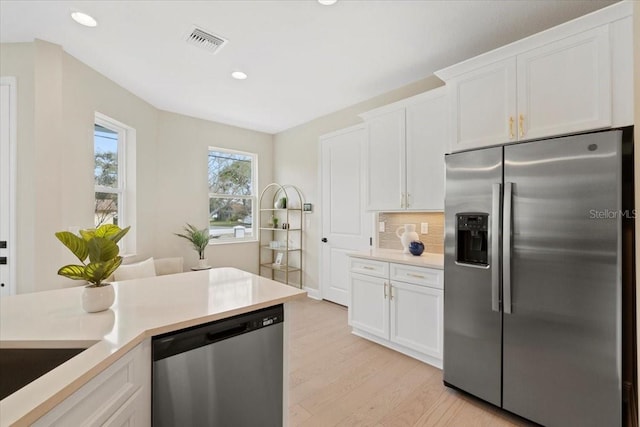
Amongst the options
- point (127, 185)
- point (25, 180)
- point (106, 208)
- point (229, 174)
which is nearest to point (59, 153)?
point (25, 180)

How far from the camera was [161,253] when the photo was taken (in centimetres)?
409

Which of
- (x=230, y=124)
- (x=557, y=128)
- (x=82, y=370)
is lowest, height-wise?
(x=82, y=370)

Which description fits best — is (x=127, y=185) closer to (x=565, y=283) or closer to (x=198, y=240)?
(x=198, y=240)

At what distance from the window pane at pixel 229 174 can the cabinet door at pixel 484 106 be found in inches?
146

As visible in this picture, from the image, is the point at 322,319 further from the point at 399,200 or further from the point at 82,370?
the point at 82,370

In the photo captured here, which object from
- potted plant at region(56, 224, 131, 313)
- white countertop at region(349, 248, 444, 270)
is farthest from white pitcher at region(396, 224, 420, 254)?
potted plant at region(56, 224, 131, 313)

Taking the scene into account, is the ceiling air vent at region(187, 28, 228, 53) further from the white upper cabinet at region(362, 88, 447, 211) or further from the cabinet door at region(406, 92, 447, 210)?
the cabinet door at region(406, 92, 447, 210)

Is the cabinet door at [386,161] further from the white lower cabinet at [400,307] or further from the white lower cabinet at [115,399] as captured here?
the white lower cabinet at [115,399]

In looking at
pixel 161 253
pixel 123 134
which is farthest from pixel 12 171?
pixel 161 253

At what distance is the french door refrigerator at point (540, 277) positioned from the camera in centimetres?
156

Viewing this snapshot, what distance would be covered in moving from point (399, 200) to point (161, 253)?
3.33m

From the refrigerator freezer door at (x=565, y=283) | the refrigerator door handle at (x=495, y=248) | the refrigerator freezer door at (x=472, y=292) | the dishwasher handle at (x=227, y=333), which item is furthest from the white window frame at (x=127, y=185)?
the refrigerator freezer door at (x=565, y=283)

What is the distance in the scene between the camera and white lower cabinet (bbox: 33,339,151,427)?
810 mm

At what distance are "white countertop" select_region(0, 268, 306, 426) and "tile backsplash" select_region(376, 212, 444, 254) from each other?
1.93 meters
